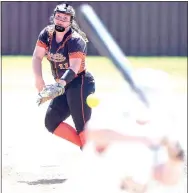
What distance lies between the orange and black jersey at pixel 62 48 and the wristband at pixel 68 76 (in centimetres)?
16

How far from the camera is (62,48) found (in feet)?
20.1

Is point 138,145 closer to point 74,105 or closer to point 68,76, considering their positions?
point 68,76

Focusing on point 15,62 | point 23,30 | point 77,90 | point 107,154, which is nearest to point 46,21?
point 23,30

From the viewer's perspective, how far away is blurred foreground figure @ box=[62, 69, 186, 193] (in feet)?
11.7

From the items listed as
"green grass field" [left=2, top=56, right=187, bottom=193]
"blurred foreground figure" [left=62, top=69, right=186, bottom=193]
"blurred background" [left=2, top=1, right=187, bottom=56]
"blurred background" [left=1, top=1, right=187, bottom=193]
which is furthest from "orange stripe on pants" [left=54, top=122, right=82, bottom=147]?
"blurred background" [left=2, top=1, right=187, bottom=56]

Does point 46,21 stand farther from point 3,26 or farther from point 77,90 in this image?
point 77,90

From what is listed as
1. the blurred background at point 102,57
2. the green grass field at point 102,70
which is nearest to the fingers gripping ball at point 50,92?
the blurred background at point 102,57

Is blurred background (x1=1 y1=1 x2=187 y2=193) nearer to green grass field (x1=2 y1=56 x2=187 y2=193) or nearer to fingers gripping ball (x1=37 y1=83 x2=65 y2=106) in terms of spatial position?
green grass field (x1=2 y1=56 x2=187 y2=193)

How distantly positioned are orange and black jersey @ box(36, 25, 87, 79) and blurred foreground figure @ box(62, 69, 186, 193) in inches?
87.1

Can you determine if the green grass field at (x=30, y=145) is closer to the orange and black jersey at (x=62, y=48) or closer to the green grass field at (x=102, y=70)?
the green grass field at (x=102, y=70)

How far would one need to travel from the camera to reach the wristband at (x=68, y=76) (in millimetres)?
5938

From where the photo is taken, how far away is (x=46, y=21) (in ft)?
68.9

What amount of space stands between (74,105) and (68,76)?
1.23ft

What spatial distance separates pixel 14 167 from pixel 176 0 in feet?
49.0
